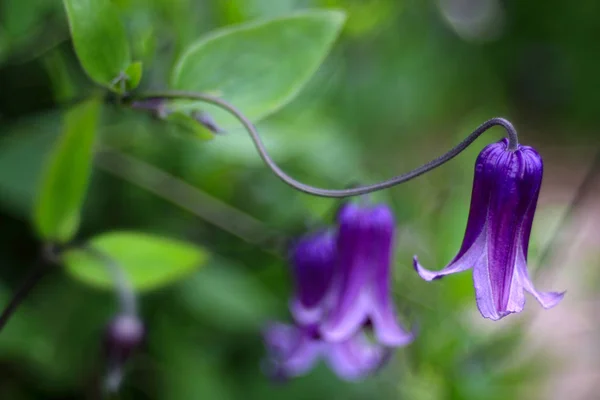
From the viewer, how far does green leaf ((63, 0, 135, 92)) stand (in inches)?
26.1

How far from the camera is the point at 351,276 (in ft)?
2.84

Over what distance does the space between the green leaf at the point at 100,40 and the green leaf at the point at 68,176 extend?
0.06 m

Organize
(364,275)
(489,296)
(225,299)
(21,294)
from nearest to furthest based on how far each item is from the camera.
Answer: (489,296), (21,294), (364,275), (225,299)

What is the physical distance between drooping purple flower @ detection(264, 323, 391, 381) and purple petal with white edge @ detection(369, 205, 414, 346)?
11 centimetres

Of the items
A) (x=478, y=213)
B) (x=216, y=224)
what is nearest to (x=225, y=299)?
(x=216, y=224)

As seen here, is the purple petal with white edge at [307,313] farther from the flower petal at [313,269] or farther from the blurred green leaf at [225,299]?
the blurred green leaf at [225,299]

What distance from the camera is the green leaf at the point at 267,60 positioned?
0.76 m

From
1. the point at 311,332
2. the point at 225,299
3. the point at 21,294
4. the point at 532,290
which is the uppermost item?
the point at 532,290

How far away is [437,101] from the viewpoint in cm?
235

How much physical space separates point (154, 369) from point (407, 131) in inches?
44.6

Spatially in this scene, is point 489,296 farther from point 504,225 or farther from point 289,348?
point 289,348

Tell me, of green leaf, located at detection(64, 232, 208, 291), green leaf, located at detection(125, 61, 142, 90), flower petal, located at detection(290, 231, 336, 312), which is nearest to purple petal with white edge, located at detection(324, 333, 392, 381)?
flower petal, located at detection(290, 231, 336, 312)

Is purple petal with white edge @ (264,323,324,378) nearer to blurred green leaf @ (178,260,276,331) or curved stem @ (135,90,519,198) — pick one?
blurred green leaf @ (178,260,276,331)

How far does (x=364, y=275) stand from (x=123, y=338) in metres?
0.27
